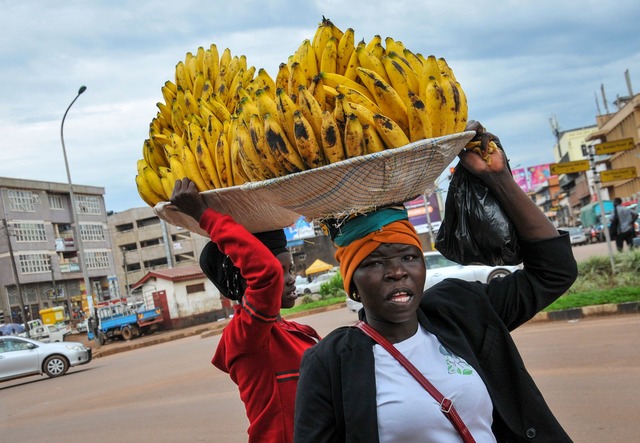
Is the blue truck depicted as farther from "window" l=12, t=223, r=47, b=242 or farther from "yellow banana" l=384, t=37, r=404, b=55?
"window" l=12, t=223, r=47, b=242

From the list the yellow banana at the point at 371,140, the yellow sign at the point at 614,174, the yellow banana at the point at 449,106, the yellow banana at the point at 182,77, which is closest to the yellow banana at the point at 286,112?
the yellow banana at the point at 371,140

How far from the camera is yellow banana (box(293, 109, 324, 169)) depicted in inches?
82.4

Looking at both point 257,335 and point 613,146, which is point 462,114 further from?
point 613,146

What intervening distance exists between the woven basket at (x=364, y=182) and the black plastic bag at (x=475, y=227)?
0.11 meters

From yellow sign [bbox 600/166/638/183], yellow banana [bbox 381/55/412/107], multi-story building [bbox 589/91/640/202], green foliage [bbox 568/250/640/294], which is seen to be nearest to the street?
green foliage [bbox 568/250/640/294]

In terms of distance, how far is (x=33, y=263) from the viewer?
64562mm

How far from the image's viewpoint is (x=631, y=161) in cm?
5484

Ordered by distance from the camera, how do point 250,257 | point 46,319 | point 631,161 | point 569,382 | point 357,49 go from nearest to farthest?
point 357,49 < point 250,257 < point 569,382 < point 46,319 < point 631,161

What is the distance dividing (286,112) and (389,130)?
1.19 ft

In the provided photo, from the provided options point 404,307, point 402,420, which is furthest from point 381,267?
point 402,420

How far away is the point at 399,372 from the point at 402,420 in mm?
149

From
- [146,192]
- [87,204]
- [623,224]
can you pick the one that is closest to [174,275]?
[623,224]

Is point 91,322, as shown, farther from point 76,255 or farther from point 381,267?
point 76,255

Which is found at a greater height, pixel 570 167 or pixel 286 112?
pixel 570 167
